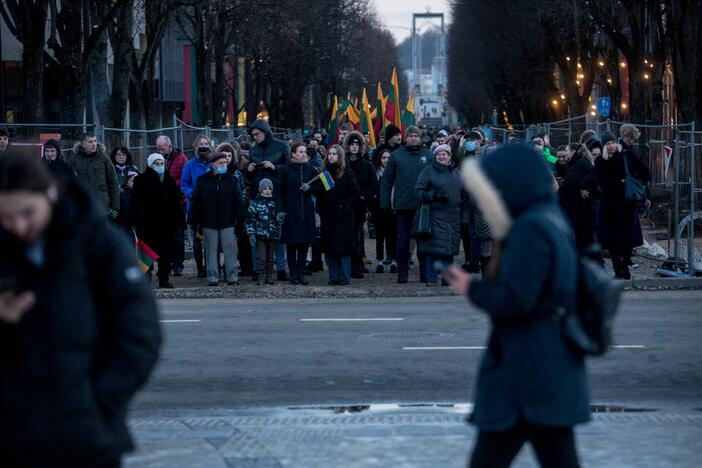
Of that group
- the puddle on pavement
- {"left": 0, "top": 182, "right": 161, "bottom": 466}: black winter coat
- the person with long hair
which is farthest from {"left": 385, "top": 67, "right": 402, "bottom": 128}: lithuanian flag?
{"left": 0, "top": 182, "right": 161, "bottom": 466}: black winter coat

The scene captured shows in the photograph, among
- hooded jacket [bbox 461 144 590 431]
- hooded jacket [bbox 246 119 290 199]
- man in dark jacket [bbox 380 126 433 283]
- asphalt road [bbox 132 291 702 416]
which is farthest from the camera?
hooded jacket [bbox 246 119 290 199]

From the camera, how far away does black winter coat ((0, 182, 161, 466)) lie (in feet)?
13.4

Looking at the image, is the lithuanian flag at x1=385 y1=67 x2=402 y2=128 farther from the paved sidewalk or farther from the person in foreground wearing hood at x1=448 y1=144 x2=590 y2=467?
the person in foreground wearing hood at x1=448 y1=144 x2=590 y2=467

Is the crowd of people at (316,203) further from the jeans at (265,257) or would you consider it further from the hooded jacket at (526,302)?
the hooded jacket at (526,302)

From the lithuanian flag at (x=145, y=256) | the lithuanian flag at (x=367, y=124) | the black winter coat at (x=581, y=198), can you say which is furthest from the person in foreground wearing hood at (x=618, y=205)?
the lithuanian flag at (x=367, y=124)

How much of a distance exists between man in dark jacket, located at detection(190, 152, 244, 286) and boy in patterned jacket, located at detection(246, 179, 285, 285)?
19cm

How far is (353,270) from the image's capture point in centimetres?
1831

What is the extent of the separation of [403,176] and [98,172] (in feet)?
12.3

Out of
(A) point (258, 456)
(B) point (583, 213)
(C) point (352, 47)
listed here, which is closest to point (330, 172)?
(B) point (583, 213)

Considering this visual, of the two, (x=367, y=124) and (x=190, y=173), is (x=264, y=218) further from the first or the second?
(x=367, y=124)

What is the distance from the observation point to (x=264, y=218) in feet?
55.9

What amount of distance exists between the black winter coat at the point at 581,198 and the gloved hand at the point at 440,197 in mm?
1697

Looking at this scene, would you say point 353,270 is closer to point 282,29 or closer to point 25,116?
point 25,116

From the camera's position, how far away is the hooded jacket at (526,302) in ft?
16.0
